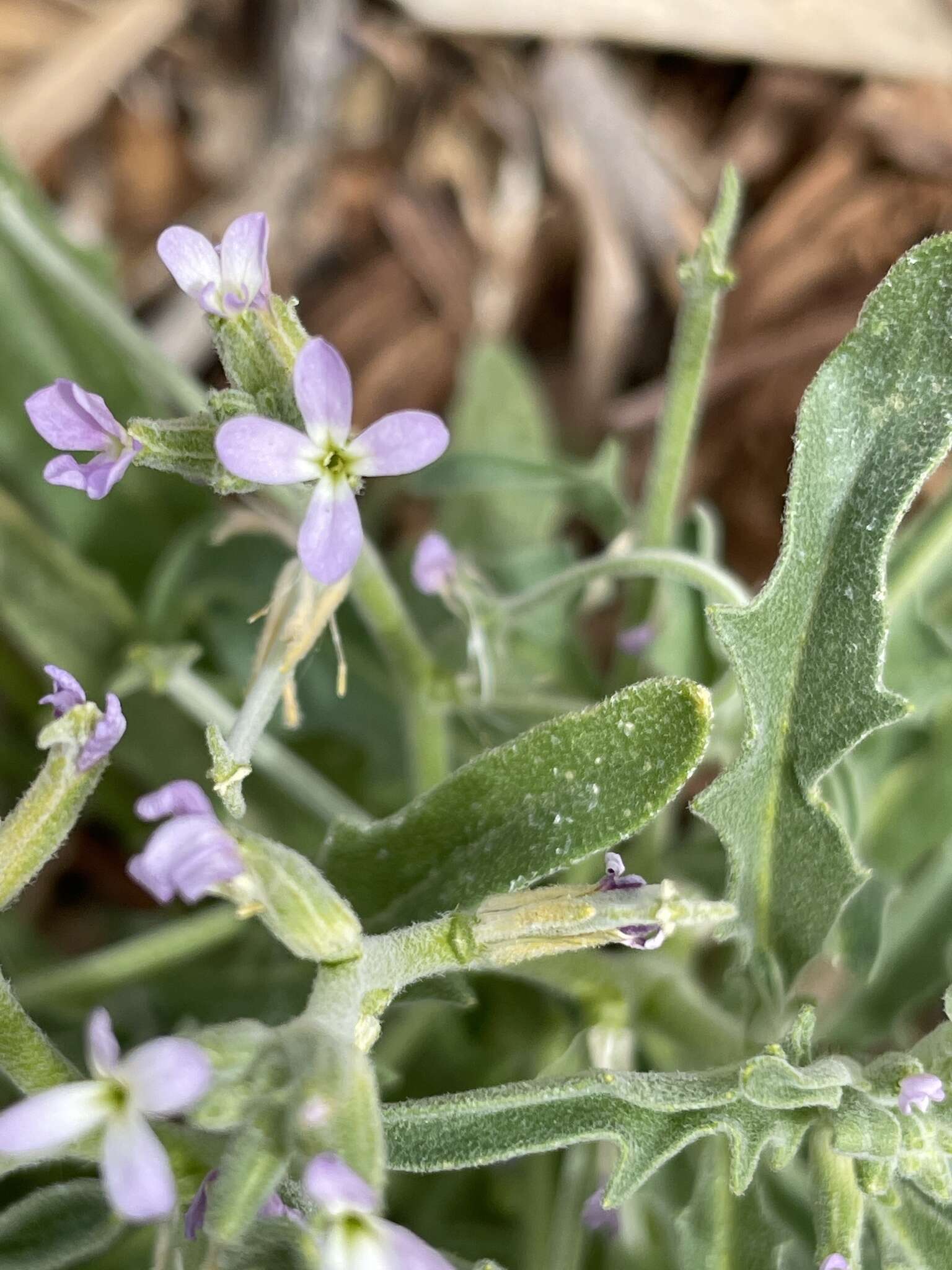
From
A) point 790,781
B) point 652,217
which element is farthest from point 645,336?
point 790,781

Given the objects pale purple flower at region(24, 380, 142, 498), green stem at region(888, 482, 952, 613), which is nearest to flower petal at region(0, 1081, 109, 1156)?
pale purple flower at region(24, 380, 142, 498)

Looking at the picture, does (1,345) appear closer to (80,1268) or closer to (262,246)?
(262,246)

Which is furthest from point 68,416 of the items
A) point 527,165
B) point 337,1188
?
point 527,165

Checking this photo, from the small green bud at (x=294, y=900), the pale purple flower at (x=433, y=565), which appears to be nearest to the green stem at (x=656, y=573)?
the pale purple flower at (x=433, y=565)

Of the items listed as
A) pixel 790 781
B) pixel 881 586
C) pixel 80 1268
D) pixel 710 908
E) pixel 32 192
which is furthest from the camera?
pixel 32 192

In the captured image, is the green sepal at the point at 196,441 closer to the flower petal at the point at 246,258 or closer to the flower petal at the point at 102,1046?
the flower petal at the point at 246,258

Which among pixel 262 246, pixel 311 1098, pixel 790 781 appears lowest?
pixel 311 1098

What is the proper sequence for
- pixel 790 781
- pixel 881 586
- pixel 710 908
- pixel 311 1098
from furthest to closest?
pixel 790 781 < pixel 881 586 < pixel 710 908 < pixel 311 1098
